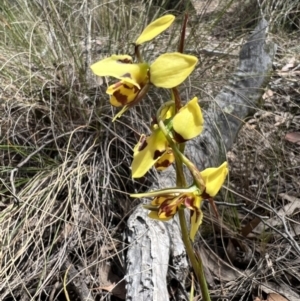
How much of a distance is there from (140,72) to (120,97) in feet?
0.16

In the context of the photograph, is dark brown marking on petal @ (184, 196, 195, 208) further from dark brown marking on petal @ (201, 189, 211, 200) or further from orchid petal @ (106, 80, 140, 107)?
orchid petal @ (106, 80, 140, 107)

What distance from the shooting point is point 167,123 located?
0.91 metres

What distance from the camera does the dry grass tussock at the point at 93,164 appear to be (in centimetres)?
184

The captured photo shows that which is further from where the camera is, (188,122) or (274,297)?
(274,297)

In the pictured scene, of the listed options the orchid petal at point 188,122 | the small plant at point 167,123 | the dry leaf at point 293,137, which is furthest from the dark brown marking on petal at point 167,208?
the dry leaf at point 293,137

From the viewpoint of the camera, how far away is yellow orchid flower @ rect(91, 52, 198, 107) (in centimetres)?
87

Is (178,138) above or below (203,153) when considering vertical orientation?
above

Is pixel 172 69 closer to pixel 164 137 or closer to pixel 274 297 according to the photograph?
pixel 164 137

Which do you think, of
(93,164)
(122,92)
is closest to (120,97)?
(122,92)

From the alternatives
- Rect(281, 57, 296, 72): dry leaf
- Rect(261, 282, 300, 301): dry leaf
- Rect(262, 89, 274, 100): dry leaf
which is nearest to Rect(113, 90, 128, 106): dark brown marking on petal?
Rect(261, 282, 300, 301): dry leaf

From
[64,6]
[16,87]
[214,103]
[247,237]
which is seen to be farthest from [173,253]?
[64,6]

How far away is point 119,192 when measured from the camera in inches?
80.8

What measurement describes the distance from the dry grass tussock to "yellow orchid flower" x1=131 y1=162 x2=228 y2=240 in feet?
2.20

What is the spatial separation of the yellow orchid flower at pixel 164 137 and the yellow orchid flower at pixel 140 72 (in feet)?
0.15
